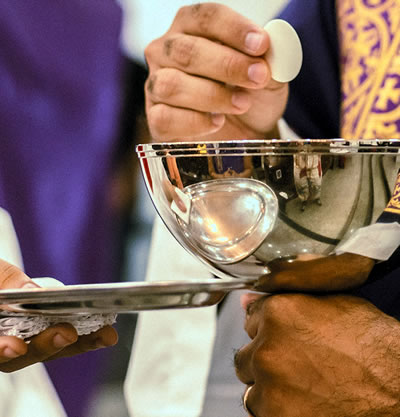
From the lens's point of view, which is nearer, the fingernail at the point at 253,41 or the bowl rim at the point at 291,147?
the bowl rim at the point at 291,147

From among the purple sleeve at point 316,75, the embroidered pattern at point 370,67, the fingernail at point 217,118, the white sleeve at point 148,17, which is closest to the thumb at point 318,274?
the fingernail at point 217,118

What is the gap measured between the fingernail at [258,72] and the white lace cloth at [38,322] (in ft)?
0.64

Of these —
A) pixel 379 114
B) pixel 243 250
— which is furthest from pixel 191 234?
pixel 379 114

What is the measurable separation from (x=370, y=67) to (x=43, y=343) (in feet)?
1.88

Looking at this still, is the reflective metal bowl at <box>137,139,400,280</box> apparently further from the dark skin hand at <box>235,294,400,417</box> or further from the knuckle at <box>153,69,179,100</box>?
the knuckle at <box>153,69,179,100</box>

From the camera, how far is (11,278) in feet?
1.09

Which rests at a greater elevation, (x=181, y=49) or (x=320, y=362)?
(x=181, y=49)

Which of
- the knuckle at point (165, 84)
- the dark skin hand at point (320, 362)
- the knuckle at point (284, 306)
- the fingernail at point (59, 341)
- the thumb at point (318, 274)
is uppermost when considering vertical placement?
the knuckle at point (165, 84)

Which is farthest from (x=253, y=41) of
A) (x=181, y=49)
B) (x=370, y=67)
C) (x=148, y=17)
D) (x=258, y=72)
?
(x=148, y=17)

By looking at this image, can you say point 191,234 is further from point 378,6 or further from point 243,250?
Result: point 378,6

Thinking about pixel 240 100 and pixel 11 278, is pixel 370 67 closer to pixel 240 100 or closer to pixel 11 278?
pixel 240 100

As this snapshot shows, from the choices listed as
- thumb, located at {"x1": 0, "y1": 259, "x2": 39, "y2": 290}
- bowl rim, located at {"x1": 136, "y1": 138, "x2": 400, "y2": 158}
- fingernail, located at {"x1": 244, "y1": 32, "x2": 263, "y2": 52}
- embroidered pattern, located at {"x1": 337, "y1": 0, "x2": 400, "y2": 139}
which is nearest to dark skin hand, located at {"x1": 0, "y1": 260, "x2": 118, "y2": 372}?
thumb, located at {"x1": 0, "y1": 259, "x2": 39, "y2": 290}

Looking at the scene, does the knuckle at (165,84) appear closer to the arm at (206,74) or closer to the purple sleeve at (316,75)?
the arm at (206,74)

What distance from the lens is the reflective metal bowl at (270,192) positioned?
274mm
